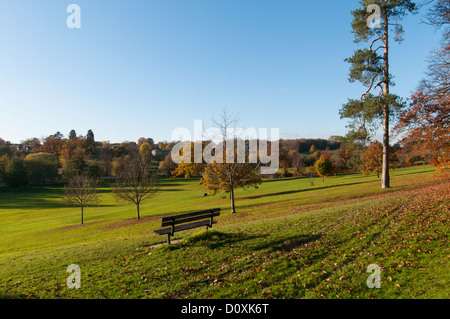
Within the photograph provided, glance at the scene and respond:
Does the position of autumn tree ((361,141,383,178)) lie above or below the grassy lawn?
above

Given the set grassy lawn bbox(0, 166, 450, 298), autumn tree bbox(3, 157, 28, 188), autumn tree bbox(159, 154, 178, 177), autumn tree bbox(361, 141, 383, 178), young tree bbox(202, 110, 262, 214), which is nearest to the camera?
grassy lawn bbox(0, 166, 450, 298)

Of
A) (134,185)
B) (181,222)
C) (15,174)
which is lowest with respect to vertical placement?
(15,174)

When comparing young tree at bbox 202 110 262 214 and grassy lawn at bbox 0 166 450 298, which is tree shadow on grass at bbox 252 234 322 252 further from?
young tree at bbox 202 110 262 214

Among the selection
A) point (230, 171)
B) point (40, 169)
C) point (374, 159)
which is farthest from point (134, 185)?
point (40, 169)

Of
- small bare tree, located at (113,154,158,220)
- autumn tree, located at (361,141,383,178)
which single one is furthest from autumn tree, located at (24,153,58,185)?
autumn tree, located at (361,141,383,178)

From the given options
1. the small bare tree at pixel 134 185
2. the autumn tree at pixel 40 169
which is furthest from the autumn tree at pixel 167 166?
the small bare tree at pixel 134 185

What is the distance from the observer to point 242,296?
18.5 feet

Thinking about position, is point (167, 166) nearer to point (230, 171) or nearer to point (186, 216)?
point (230, 171)

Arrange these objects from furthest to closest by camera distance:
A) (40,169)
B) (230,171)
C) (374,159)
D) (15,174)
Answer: (40,169) < (15,174) < (374,159) < (230,171)

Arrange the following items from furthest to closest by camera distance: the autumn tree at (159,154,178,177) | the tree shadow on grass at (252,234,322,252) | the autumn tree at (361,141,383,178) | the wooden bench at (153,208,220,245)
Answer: the autumn tree at (159,154,178,177)
the autumn tree at (361,141,383,178)
the wooden bench at (153,208,220,245)
the tree shadow on grass at (252,234,322,252)

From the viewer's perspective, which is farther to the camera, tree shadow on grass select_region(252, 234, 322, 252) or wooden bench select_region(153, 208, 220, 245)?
wooden bench select_region(153, 208, 220, 245)

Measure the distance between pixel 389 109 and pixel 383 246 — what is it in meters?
16.4

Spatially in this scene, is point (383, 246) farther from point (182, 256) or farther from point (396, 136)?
point (396, 136)
